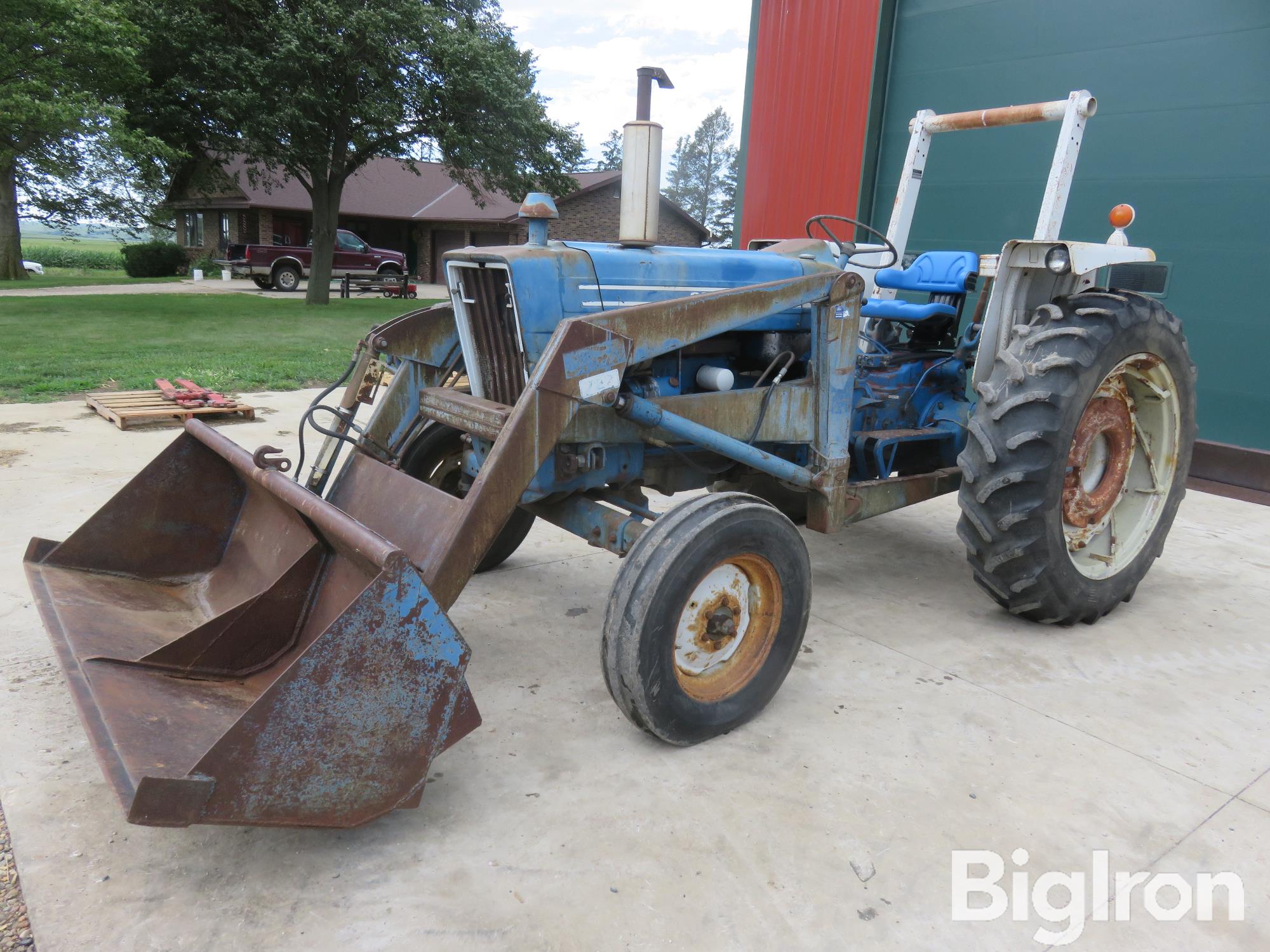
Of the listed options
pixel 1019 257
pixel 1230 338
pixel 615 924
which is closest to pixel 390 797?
pixel 615 924

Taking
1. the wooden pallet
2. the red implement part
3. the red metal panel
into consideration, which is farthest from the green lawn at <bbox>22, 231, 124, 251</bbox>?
the red metal panel

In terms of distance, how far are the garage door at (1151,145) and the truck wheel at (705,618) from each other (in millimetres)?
5076

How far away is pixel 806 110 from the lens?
8.42 metres

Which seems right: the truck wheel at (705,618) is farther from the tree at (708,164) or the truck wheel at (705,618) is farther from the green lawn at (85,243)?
the tree at (708,164)

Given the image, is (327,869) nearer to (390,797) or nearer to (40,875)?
(390,797)

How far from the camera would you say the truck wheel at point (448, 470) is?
11.9 feet

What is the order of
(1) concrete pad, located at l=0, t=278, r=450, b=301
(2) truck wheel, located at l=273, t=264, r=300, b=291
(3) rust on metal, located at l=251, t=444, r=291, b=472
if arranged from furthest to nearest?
(2) truck wheel, located at l=273, t=264, r=300, b=291 < (1) concrete pad, located at l=0, t=278, r=450, b=301 < (3) rust on metal, located at l=251, t=444, r=291, b=472

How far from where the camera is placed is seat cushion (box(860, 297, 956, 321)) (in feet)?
14.0

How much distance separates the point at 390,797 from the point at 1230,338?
653 cm

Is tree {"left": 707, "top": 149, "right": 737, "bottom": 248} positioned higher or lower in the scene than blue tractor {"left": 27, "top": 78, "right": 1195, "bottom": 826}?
higher

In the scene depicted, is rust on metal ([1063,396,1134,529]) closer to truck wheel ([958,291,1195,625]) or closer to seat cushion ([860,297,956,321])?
truck wheel ([958,291,1195,625])

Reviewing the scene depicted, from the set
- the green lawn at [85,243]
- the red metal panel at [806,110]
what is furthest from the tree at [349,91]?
the green lawn at [85,243]

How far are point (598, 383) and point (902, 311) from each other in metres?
2.22

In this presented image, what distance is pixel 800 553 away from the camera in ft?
9.50
